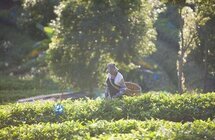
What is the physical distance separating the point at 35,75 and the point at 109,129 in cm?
1685

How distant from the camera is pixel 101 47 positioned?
18141 millimetres

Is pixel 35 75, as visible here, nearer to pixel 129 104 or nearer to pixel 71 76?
pixel 71 76

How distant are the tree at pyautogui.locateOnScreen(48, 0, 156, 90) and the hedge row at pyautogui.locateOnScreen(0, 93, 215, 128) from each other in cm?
563

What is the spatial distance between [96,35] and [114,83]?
14.9ft

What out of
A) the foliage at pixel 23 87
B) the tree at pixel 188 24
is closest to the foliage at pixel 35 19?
the foliage at pixel 23 87

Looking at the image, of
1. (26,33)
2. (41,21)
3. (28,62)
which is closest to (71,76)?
(28,62)

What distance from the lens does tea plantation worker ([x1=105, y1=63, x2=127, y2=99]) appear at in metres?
13.6

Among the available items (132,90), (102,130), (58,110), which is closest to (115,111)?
(58,110)

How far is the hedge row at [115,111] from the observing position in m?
11.8

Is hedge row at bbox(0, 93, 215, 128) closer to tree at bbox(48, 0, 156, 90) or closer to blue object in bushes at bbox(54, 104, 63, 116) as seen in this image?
blue object in bushes at bbox(54, 104, 63, 116)

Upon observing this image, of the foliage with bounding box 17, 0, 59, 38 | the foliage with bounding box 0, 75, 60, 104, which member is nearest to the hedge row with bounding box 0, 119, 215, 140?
the foliage with bounding box 0, 75, 60, 104

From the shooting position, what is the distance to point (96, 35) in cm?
1797

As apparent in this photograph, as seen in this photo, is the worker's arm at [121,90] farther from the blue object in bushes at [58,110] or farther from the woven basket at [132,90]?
the blue object in bushes at [58,110]

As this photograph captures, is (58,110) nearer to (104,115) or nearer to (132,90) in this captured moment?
(104,115)
